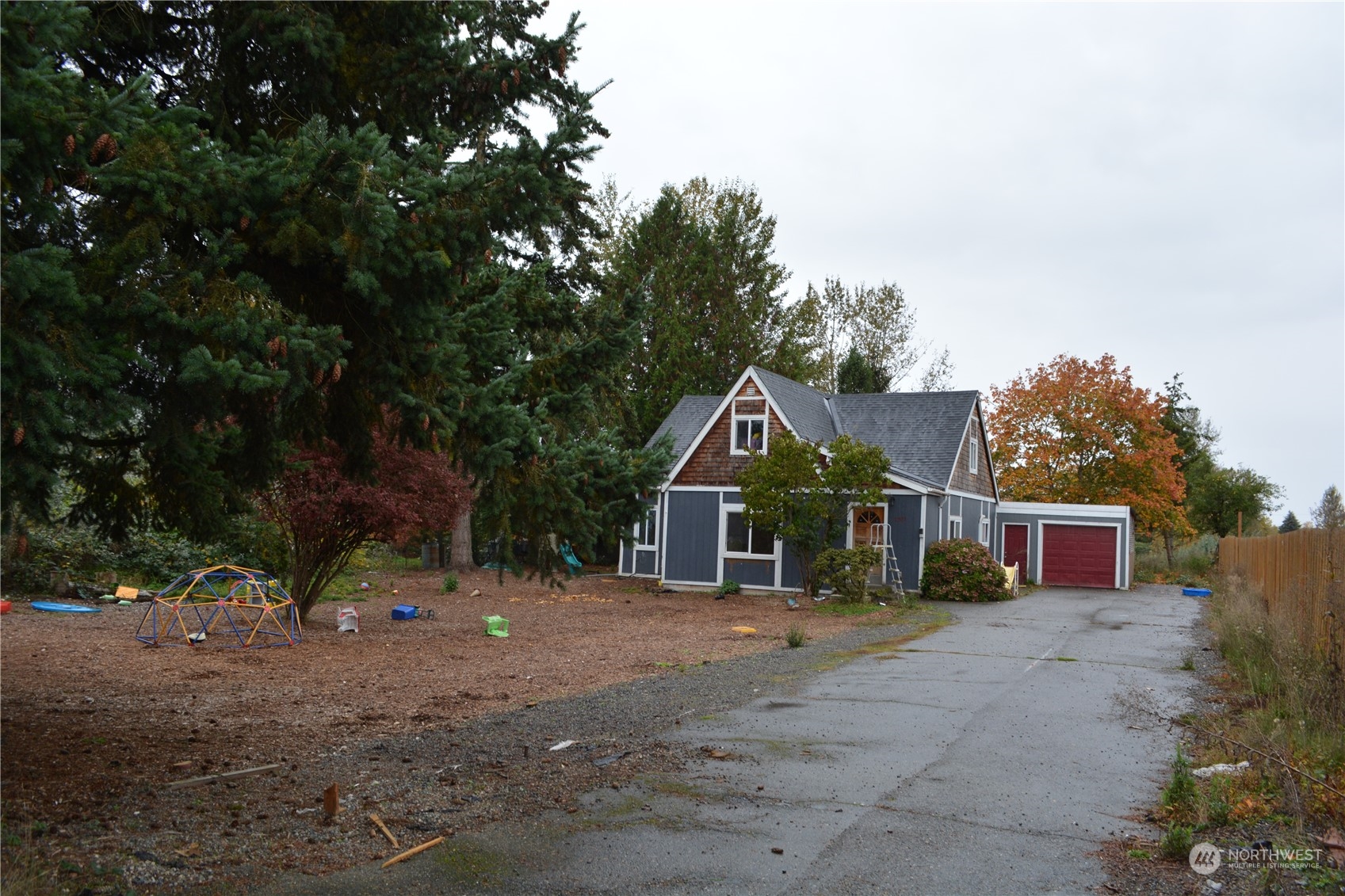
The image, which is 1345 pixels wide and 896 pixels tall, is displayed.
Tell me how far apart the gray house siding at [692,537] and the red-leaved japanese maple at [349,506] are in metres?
11.7

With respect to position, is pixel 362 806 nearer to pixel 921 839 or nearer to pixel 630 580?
pixel 921 839

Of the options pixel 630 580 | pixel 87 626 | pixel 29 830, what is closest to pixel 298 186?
pixel 29 830

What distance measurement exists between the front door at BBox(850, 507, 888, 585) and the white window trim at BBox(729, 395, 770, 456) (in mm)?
2929

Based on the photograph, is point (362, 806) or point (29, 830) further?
point (362, 806)

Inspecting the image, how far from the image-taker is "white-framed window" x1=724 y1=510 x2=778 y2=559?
26.4 meters

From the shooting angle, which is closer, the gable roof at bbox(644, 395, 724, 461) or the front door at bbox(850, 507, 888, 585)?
the front door at bbox(850, 507, 888, 585)

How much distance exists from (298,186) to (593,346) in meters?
6.53

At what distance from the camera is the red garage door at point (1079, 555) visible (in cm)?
3394

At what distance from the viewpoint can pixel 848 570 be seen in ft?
75.2

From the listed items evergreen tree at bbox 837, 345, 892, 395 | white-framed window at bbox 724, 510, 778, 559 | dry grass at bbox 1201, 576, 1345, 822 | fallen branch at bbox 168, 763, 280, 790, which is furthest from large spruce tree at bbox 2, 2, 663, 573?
evergreen tree at bbox 837, 345, 892, 395

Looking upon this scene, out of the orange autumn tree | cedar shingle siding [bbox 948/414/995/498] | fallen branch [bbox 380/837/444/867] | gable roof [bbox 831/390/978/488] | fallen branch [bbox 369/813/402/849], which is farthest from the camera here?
the orange autumn tree

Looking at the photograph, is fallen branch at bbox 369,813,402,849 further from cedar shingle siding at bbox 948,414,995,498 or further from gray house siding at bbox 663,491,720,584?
cedar shingle siding at bbox 948,414,995,498

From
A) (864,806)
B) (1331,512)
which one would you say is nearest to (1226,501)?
(1331,512)

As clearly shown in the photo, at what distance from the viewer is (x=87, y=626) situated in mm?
15086
